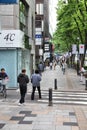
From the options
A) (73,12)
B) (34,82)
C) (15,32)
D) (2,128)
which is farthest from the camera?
(73,12)

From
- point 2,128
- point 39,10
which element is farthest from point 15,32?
point 39,10

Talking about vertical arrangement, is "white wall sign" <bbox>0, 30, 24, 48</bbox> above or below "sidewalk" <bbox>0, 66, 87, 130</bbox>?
above

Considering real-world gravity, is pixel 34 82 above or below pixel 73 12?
below

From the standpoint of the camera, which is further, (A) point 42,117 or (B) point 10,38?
(B) point 10,38

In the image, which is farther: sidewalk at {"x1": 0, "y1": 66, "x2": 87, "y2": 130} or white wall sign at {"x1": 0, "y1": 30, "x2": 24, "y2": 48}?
white wall sign at {"x1": 0, "y1": 30, "x2": 24, "y2": 48}

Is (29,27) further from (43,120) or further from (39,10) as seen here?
(39,10)

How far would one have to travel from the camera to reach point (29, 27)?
1577 inches

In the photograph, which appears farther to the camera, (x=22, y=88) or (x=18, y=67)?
(x=18, y=67)

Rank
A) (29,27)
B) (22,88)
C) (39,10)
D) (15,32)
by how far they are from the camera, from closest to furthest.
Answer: (22,88), (15,32), (29,27), (39,10)

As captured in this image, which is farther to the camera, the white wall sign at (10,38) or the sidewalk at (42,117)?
the white wall sign at (10,38)

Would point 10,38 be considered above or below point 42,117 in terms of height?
above

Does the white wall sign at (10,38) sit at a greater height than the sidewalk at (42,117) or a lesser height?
greater

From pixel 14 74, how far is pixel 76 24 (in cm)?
2269

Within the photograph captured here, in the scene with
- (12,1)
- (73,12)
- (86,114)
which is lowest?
(86,114)
